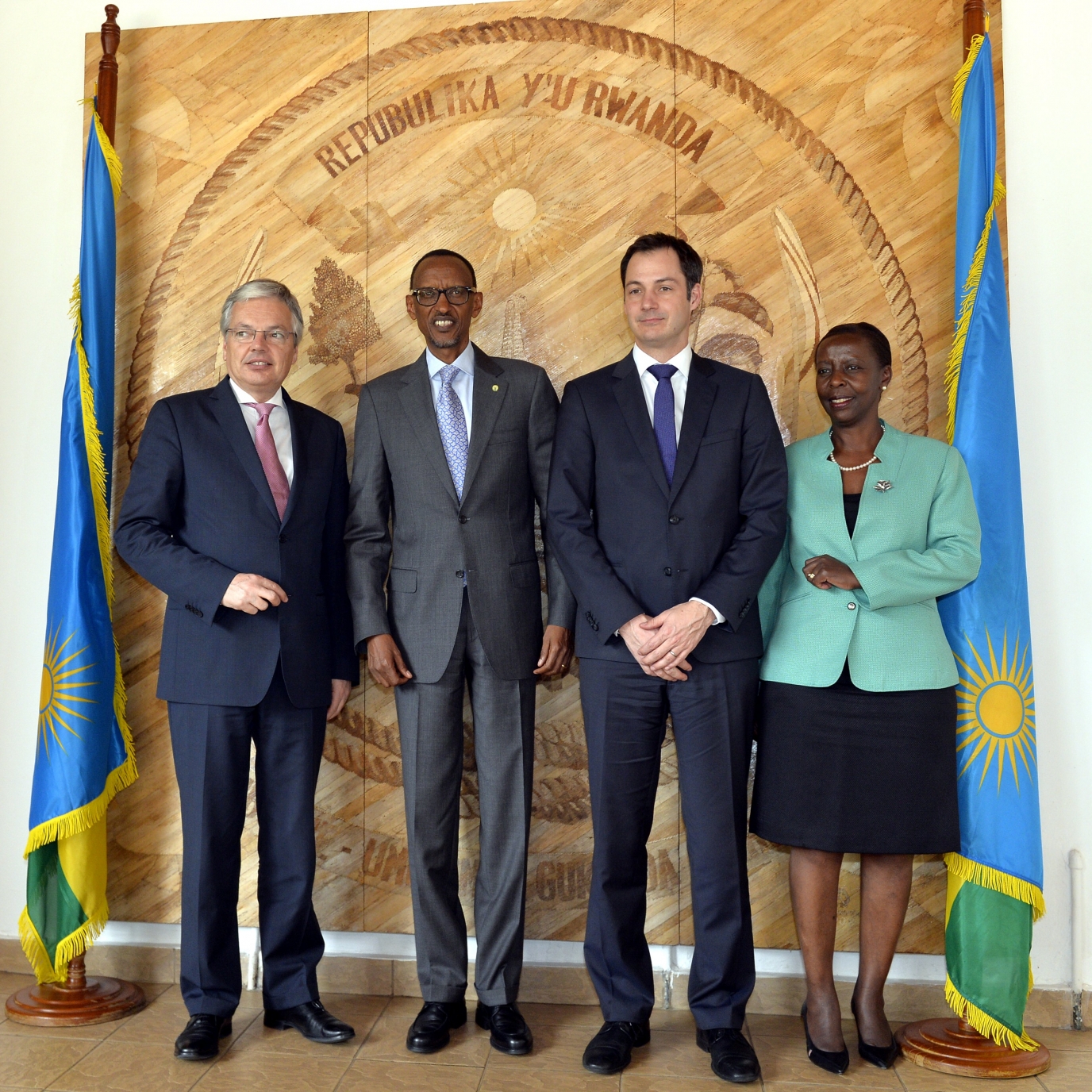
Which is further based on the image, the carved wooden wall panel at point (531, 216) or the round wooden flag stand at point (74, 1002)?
the carved wooden wall panel at point (531, 216)

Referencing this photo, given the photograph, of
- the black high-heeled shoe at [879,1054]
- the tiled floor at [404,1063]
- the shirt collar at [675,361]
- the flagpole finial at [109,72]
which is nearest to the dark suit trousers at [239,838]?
the tiled floor at [404,1063]

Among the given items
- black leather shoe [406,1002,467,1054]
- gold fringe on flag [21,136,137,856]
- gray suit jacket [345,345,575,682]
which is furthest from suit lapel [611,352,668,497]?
gold fringe on flag [21,136,137,856]

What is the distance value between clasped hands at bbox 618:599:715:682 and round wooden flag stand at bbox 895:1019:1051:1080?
1188 mm

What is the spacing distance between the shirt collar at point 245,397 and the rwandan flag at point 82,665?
1.79 feet

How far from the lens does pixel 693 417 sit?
268 cm

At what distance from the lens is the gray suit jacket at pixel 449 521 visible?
108 inches

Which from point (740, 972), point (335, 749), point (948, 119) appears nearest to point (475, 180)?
point (948, 119)

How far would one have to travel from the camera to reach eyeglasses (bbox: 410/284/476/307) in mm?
2820

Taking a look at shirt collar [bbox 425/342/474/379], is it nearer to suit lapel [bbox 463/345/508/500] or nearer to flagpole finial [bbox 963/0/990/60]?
suit lapel [bbox 463/345/508/500]

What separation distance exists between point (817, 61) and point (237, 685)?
98.7 inches

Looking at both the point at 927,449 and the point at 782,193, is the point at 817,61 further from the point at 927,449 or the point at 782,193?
the point at 927,449

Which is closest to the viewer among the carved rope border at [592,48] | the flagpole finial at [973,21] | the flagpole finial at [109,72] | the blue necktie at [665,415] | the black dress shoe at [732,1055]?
the black dress shoe at [732,1055]

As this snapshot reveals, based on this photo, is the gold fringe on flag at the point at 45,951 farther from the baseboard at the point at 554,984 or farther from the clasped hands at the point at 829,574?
the clasped hands at the point at 829,574

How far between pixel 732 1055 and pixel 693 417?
1608 millimetres
